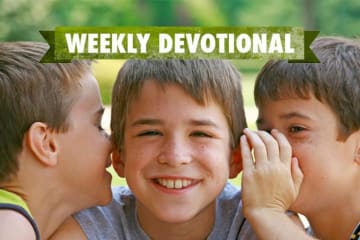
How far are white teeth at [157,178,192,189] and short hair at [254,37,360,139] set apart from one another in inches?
8.4

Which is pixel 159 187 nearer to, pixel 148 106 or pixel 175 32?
pixel 148 106

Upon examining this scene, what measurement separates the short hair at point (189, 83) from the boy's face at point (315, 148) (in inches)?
2.4

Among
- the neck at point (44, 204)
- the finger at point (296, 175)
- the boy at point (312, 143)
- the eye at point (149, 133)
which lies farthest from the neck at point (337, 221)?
the neck at point (44, 204)

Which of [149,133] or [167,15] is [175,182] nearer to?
[149,133]

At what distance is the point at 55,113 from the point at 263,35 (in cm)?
37

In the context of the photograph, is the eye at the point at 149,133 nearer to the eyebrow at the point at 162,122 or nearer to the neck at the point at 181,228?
the eyebrow at the point at 162,122

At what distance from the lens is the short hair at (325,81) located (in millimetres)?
1119

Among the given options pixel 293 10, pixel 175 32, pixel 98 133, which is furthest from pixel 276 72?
pixel 293 10

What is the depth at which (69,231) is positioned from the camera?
3.75 feet

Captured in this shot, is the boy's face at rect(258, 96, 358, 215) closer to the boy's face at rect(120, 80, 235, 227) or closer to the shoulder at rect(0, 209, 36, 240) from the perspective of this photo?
the boy's face at rect(120, 80, 235, 227)

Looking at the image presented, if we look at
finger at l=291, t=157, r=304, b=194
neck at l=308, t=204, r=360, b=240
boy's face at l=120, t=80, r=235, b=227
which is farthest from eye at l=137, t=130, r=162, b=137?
neck at l=308, t=204, r=360, b=240

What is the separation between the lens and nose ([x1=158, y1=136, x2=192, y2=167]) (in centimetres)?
104

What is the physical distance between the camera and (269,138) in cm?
107

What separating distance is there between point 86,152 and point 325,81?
436 mm
